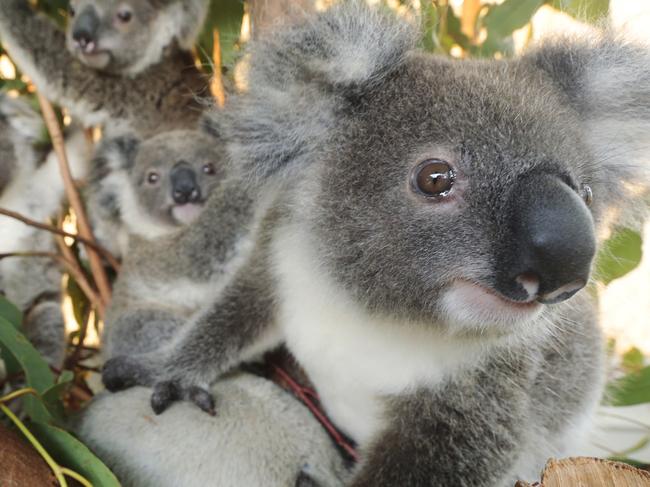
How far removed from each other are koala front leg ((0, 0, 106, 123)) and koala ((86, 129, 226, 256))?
11.6 inches

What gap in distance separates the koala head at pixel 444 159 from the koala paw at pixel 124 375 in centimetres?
62

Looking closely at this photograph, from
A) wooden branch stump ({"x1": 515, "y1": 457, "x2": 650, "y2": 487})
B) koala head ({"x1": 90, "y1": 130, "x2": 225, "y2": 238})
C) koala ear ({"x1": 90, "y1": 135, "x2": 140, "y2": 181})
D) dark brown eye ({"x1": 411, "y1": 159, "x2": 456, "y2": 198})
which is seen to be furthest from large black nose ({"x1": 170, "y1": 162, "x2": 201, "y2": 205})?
wooden branch stump ({"x1": 515, "y1": 457, "x2": 650, "y2": 487})

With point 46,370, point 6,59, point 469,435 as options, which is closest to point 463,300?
point 469,435

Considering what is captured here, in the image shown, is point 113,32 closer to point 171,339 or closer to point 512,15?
point 171,339

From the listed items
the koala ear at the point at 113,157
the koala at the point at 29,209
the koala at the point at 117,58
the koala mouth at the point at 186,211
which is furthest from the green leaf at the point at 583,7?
the koala at the point at 29,209

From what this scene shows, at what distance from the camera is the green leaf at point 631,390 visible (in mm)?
1980

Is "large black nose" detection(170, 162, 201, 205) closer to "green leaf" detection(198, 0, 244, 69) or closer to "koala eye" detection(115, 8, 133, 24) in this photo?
"green leaf" detection(198, 0, 244, 69)

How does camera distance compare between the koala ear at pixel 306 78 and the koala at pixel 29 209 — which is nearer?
the koala ear at pixel 306 78

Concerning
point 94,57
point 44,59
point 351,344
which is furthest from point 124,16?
point 351,344

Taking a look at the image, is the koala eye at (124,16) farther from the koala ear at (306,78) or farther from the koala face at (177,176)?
the koala ear at (306,78)

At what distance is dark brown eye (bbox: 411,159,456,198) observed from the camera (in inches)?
41.6

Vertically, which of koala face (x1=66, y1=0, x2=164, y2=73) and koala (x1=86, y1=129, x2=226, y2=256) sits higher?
koala face (x1=66, y1=0, x2=164, y2=73)

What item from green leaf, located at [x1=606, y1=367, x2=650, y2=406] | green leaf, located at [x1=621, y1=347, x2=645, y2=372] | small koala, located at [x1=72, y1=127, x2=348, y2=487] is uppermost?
small koala, located at [x1=72, y1=127, x2=348, y2=487]

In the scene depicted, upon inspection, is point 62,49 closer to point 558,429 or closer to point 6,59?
point 6,59
